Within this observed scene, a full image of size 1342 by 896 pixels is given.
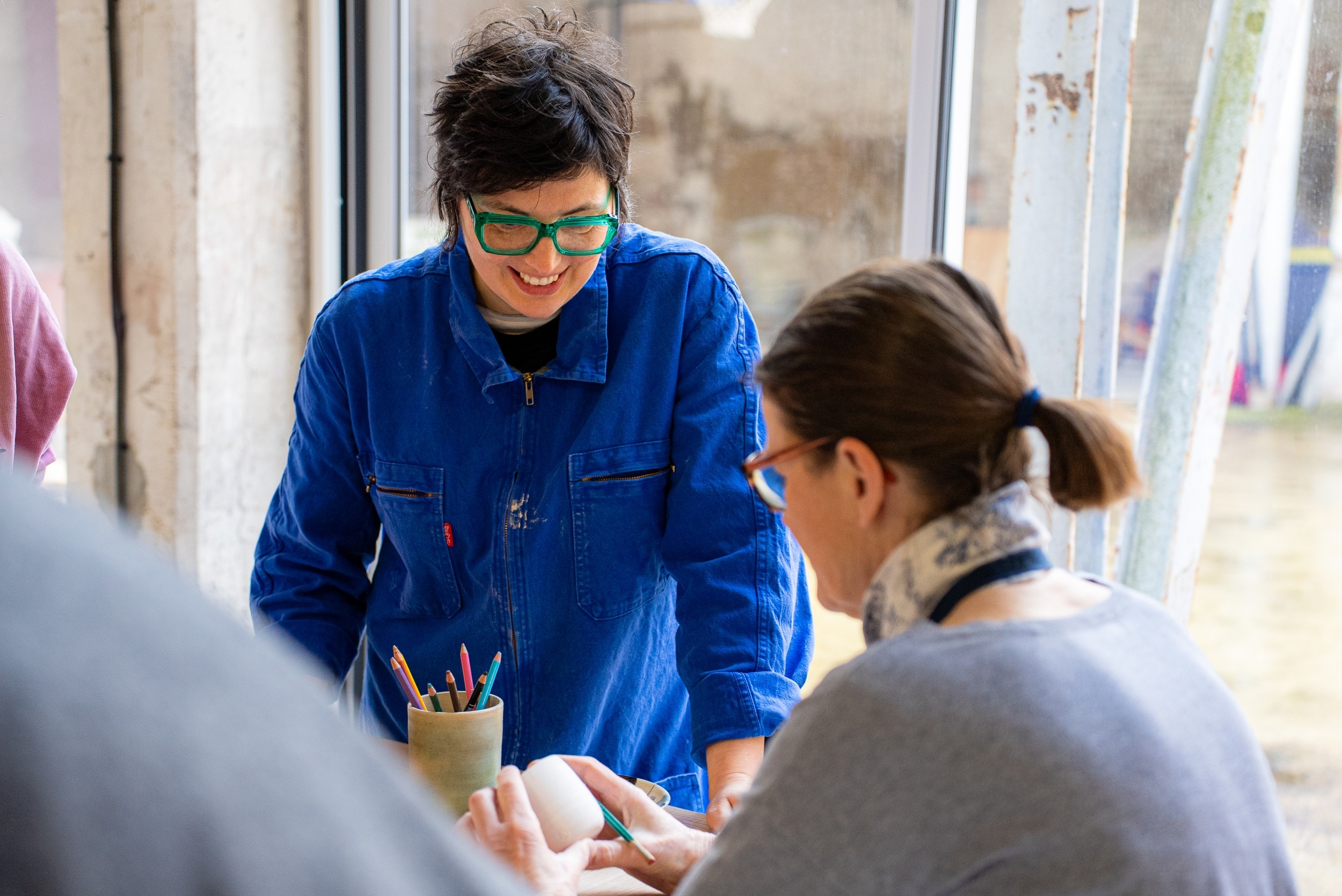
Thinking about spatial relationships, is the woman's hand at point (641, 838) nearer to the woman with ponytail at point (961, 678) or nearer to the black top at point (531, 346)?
the woman with ponytail at point (961, 678)

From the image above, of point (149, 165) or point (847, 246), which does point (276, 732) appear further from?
point (149, 165)

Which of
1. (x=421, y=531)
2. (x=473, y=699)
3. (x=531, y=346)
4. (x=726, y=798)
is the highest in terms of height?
(x=531, y=346)

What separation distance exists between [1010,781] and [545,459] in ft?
2.91

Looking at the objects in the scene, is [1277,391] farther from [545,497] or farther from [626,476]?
[545,497]

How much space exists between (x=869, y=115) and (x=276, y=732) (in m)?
2.33

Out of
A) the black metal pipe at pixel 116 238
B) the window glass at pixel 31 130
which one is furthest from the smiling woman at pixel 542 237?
the window glass at pixel 31 130

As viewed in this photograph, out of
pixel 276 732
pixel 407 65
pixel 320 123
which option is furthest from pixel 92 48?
pixel 276 732

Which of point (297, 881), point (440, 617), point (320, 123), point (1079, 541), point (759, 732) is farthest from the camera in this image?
point (320, 123)

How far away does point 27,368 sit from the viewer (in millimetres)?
1969

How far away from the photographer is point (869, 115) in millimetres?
2473

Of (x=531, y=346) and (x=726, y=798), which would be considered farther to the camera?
(x=531, y=346)

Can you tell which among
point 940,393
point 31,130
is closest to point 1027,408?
point 940,393

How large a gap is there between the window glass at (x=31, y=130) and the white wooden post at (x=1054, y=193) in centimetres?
225

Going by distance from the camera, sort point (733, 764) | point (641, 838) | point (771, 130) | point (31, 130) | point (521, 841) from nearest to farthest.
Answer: point (521, 841), point (641, 838), point (733, 764), point (771, 130), point (31, 130)
